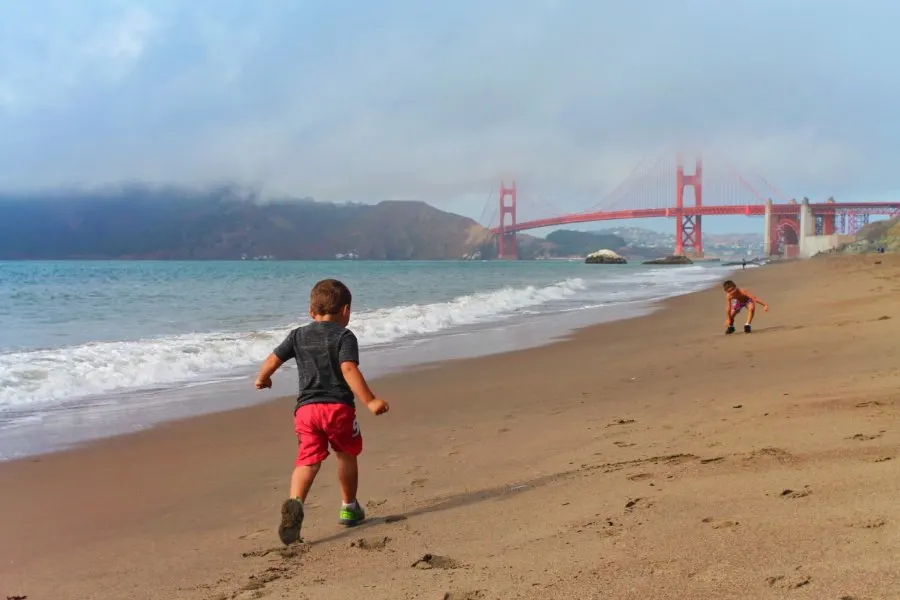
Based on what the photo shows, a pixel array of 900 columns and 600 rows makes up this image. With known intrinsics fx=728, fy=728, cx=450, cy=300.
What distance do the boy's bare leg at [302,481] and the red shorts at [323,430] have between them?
23 millimetres

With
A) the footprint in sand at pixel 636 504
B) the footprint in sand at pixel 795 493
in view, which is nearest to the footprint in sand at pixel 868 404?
the footprint in sand at pixel 795 493

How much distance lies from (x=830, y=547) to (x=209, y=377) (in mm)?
6801

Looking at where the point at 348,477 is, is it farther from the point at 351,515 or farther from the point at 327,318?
the point at 327,318

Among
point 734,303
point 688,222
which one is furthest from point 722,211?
point 734,303

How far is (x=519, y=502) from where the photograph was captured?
2.99 meters

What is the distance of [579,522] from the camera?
8.41ft

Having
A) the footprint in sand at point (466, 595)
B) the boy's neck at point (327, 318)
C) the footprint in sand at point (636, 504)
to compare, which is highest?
the boy's neck at point (327, 318)

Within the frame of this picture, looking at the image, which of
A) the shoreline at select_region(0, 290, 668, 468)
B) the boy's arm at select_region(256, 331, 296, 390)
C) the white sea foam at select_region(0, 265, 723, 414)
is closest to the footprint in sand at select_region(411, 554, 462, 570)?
the boy's arm at select_region(256, 331, 296, 390)

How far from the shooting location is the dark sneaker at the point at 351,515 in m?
2.98

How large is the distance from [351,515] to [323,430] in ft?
1.20

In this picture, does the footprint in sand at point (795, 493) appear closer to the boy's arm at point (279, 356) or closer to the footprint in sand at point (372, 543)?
the footprint in sand at point (372, 543)

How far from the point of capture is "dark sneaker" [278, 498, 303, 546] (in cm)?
274

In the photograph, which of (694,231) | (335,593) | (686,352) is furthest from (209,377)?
(694,231)

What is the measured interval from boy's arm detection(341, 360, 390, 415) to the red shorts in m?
0.12
